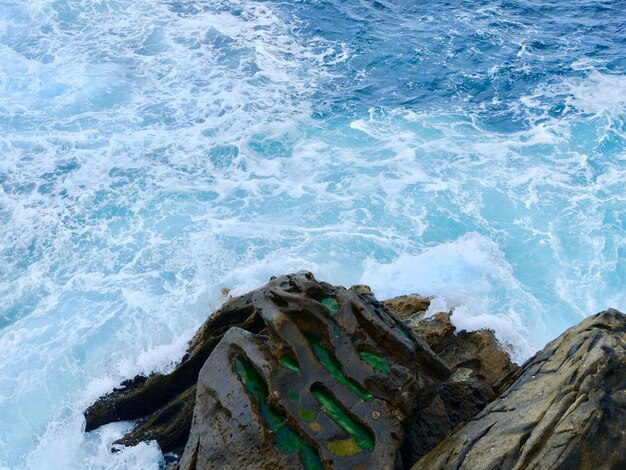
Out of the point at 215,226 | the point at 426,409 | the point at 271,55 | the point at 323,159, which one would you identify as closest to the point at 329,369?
the point at 426,409

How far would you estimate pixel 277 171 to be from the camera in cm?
2033

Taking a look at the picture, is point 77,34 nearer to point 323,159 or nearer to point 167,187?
point 167,187

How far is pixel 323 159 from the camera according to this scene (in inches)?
819

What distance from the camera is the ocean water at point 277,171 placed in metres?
15.2

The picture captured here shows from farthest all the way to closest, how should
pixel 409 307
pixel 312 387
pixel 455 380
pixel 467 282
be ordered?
pixel 467 282 → pixel 409 307 → pixel 455 380 → pixel 312 387

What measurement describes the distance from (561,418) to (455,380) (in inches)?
162

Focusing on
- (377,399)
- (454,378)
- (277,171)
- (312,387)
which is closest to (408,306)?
(454,378)

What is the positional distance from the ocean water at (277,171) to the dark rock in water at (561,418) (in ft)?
16.3

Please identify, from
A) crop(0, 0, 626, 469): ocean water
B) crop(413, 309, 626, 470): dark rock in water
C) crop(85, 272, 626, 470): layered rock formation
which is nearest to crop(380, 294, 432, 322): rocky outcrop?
crop(0, 0, 626, 469): ocean water

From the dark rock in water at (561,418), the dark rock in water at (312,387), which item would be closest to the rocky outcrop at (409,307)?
the dark rock in water at (312,387)

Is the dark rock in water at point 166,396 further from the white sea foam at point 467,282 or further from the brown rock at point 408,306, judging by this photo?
the white sea foam at point 467,282

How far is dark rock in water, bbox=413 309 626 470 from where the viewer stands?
6973 millimetres

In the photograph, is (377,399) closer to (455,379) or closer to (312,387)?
(312,387)

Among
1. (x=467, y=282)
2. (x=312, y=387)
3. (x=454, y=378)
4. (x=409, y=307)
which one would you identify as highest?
(x=312, y=387)
